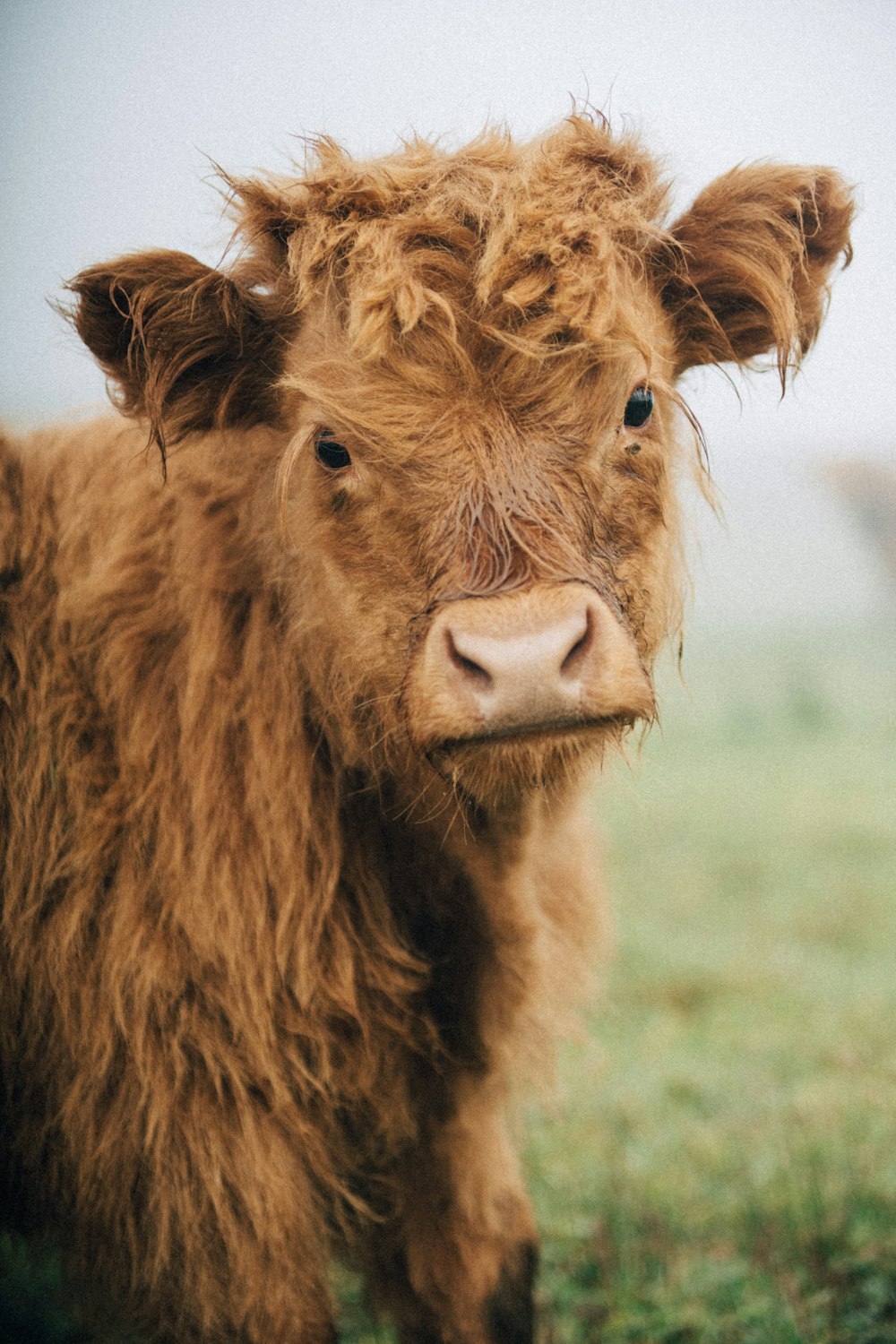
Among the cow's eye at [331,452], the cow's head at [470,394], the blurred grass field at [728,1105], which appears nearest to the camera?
the cow's head at [470,394]

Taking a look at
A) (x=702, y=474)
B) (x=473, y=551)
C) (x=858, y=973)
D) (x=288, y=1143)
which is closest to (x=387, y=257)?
(x=473, y=551)

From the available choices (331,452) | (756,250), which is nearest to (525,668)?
(331,452)

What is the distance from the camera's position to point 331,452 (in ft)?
7.20

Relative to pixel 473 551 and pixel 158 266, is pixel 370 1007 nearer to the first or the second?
pixel 473 551

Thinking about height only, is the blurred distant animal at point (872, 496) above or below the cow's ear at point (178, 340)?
below

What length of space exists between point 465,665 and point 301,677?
0.63m

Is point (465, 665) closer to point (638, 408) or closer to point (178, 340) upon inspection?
point (638, 408)

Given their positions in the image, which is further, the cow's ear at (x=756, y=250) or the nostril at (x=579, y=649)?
the cow's ear at (x=756, y=250)

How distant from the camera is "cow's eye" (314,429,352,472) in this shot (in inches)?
85.7

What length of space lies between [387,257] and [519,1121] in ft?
7.41

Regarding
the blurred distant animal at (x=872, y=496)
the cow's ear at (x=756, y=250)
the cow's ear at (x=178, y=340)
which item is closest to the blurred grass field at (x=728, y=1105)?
the cow's ear at (x=756, y=250)

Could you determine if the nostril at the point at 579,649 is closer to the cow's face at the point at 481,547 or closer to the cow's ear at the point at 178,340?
the cow's face at the point at 481,547

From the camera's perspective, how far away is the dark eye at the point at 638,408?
2.24 metres

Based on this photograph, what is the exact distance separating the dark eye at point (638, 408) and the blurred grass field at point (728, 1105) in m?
0.67
